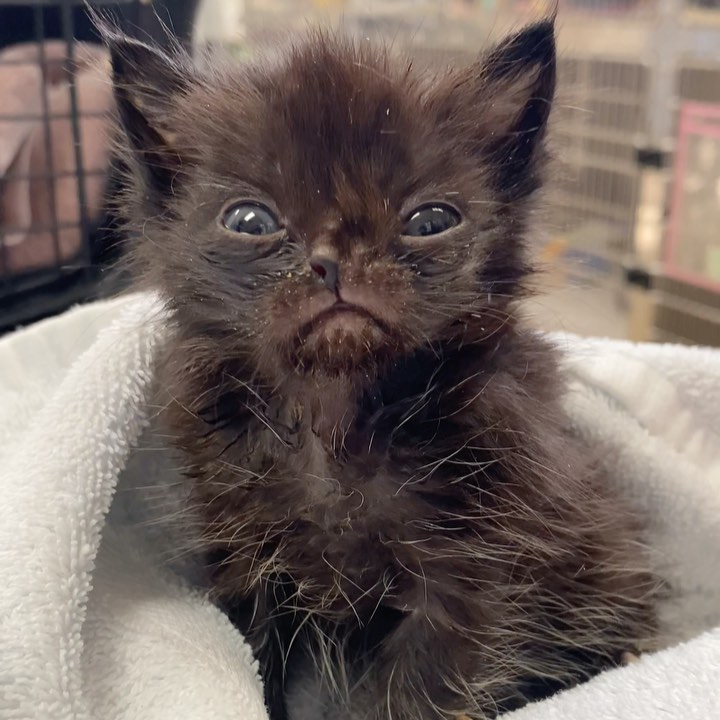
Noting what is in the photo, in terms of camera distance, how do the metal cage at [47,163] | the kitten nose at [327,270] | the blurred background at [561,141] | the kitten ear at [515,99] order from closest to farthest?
the kitten nose at [327,270]
the kitten ear at [515,99]
the blurred background at [561,141]
the metal cage at [47,163]

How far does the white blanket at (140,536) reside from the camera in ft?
2.06

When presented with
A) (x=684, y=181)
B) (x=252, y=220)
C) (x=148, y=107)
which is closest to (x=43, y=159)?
(x=148, y=107)

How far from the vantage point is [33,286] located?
50.5 inches

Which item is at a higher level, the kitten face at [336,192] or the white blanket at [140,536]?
the kitten face at [336,192]

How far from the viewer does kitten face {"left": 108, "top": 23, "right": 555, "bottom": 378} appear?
0.61 metres

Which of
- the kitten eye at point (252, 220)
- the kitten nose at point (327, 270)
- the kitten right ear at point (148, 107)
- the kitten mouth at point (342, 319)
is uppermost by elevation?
the kitten right ear at point (148, 107)

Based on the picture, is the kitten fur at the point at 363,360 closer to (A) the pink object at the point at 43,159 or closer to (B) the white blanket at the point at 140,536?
(B) the white blanket at the point at 140,536

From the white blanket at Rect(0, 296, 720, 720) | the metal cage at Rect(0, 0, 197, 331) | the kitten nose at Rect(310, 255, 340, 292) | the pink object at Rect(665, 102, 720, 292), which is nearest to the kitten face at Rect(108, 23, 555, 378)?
the kitten nose at Rect(310, 255, 340, 292)

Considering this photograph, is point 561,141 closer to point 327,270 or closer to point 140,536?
point 327,270

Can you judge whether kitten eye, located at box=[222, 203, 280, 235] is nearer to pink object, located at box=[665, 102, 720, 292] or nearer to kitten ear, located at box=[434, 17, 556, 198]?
kitten ear, located at box=[434, 17, 556, 198]

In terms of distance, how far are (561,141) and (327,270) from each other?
1.26ft

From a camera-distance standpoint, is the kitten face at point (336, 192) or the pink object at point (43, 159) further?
the pink object at point (43, 159)

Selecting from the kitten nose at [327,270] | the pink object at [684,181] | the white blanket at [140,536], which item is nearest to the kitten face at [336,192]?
the kitten nose at [327,270]

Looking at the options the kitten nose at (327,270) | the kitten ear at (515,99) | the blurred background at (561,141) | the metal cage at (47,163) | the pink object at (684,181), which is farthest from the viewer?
the pink object at (684,181)
